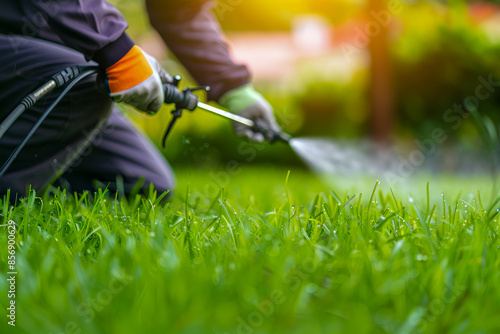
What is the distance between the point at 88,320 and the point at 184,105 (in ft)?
3.92

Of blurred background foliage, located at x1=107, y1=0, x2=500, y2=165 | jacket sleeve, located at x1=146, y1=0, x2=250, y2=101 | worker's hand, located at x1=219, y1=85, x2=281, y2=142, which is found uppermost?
jacket sleeve, located at x1=146, y1=0, x2=250, y2=101

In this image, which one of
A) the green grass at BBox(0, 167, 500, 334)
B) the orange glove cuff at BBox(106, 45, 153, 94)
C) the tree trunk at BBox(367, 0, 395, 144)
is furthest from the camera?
the tree trunk at BBox(367, 0, 395, 144)

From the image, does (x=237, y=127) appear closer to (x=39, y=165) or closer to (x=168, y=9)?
(x=168, y=9)

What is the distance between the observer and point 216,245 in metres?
1.21

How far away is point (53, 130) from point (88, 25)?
454 millimetres

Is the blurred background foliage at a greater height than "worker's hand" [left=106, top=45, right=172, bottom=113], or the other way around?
"worker's hand" [left=106, top=45, right=172, bottom=113]

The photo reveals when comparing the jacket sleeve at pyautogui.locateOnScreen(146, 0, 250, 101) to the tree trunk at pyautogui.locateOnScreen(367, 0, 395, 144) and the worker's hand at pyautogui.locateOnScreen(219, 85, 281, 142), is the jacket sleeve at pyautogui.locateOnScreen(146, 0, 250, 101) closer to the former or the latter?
the worker's hand at pyautogui.locateOnScreen(219, 85, 281, 142)

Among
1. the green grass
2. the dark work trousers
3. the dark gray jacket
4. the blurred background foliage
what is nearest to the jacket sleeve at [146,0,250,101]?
the dark gray jacket

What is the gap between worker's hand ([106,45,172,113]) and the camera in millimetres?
1686

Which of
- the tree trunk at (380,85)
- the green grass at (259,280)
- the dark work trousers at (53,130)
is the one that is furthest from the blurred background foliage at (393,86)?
the green grass at (259,280)

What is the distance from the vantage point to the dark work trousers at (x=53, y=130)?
1.76 meters

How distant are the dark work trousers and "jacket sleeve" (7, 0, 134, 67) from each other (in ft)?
0.48

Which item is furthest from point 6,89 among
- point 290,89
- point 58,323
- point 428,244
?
point 290,89

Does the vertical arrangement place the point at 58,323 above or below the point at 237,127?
above
